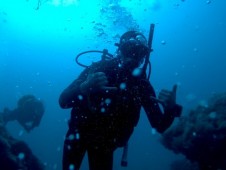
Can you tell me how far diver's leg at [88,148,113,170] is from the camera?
4355 millimetres

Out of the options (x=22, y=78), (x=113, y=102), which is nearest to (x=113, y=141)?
(x=113, y=102)

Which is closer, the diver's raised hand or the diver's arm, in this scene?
the diver's raised hand

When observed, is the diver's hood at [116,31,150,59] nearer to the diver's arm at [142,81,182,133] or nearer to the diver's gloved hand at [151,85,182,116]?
the diver's arm at [142,81,182,133]

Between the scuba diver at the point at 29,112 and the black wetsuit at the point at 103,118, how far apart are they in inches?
473

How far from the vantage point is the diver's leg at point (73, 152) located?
4402 mm

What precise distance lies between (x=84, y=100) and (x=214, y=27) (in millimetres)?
99000

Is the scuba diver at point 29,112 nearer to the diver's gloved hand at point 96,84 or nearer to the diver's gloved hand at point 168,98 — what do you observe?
the diver's gloved hand at point 168,98

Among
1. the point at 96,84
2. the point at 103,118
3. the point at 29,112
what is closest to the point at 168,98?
the point at 103,118

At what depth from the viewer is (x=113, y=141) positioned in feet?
14.0

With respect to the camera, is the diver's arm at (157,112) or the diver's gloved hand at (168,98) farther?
the diver's arm at (157,112)

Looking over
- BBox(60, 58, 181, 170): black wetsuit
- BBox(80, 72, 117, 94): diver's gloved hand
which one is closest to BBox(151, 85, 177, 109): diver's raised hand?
BBox(60, 58, 181, 170): black wetsuit

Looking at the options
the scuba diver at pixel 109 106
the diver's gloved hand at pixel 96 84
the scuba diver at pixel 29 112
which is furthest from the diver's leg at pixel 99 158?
the scuba diver at pixel 29 112

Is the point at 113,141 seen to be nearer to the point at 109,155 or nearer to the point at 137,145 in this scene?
the point at 109,155

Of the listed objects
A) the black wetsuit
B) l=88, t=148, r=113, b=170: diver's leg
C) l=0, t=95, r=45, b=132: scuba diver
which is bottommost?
l=88, t=148, r=113, b=170: diver's leg
